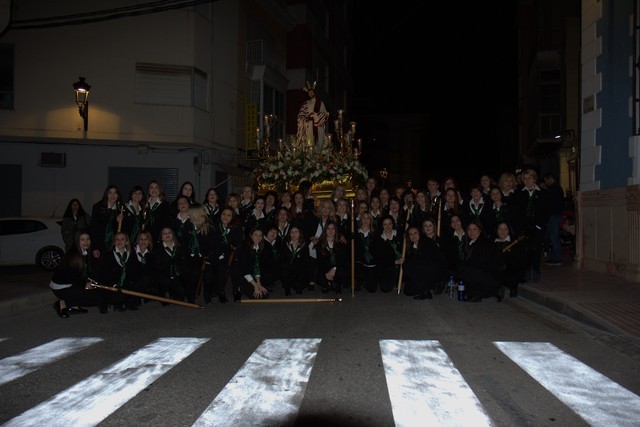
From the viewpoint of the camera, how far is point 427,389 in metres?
4.71

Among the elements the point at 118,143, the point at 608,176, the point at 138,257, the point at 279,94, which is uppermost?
the point at 279,94

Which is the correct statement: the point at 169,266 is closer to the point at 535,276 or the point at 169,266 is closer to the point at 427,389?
the point at 427,389

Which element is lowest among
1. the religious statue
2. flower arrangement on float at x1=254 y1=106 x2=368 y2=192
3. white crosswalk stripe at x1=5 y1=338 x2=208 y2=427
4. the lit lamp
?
white crosswalk stripe at x1=5 y1=338 x2=208 y2=427

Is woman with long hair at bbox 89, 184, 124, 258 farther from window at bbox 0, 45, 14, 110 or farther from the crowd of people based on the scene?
window at bbox 0, 45, 14, 110

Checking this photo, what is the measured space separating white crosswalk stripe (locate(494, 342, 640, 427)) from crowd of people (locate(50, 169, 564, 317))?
3585 millimetres

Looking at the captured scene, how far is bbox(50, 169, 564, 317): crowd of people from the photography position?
9141mm

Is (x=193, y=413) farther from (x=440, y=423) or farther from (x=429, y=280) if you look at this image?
(x=429, y=280)

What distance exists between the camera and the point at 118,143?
65.0 feet

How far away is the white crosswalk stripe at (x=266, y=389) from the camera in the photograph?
4070 millimetres

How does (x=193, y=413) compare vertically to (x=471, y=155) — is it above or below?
below

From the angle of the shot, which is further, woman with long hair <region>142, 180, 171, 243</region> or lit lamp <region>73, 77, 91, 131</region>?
lit lamp <region>73, 77, 91, 131</region>

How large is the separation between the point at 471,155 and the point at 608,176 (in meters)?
58.2

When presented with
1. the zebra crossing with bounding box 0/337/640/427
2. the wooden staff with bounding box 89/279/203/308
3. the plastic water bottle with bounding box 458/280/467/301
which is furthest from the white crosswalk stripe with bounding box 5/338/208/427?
the plastic water bottle with bounding box 458/280/467/301

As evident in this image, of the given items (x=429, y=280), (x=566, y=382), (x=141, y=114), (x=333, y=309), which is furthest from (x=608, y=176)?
(x=141, y=114)
